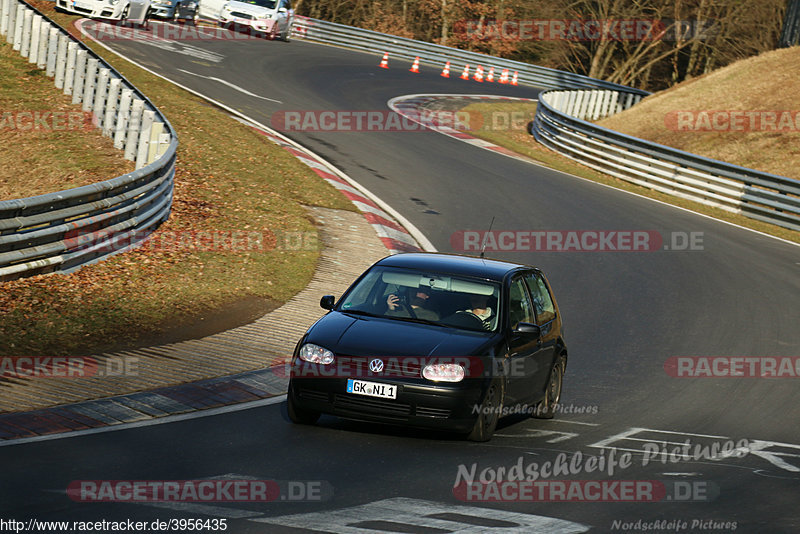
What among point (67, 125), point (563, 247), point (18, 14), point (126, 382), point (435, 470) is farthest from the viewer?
point (18, 14)

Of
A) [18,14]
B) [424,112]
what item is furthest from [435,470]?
[424,112]

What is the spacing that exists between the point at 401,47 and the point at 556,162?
2189cm

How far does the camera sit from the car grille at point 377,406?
8734mm

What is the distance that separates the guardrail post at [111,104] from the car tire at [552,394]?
39.9 ft

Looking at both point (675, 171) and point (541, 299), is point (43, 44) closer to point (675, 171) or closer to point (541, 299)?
point (675, 171)

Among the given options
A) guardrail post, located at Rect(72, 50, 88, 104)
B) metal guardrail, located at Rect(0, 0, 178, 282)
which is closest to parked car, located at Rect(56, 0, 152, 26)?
metal guardrail, located at Rect(0, 0, 178, 282)

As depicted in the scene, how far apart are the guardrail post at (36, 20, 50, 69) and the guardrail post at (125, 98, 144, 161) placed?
21.7 feet

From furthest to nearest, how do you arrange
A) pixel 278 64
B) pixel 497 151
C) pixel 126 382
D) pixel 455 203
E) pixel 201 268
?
pixel 278 64
pixel 497 151
pixel 455 203
pixel 201 268
pixel 126 382

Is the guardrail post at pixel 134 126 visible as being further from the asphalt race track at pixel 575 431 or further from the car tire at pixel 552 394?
the car tire at pixel 552 394

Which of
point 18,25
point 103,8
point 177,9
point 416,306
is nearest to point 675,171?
point 18,25

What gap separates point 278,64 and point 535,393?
1185 inches

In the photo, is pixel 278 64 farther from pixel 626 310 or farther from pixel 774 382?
pixel 774 382

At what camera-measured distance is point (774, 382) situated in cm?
1272

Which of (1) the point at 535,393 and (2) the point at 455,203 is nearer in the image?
(1) the point at 535,393
